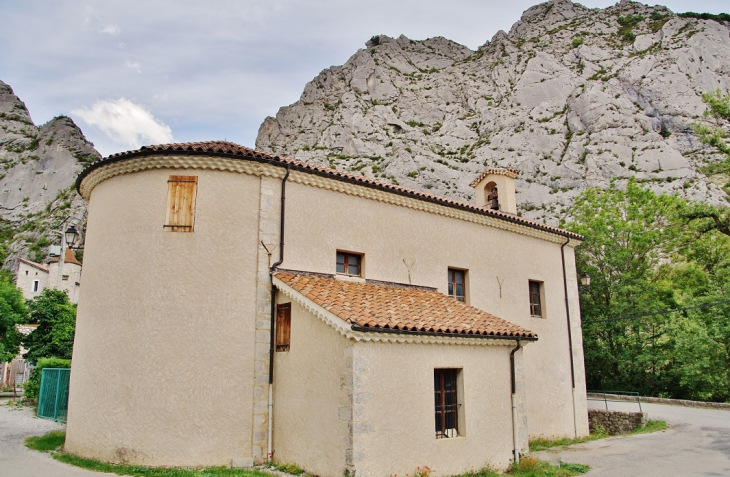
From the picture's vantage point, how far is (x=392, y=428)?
9.34 metres

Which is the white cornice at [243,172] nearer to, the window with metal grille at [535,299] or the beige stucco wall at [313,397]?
the beige stucco wall at [313,397]

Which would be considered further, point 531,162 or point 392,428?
point 531,162

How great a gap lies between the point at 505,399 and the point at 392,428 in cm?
344

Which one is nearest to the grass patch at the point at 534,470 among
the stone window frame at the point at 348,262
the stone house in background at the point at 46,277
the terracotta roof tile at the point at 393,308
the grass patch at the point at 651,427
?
the terracotta roof tile at the point at 393,308

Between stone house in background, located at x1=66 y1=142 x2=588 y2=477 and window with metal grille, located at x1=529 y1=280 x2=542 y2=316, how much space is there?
6.07 metres

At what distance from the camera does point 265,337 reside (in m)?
10.9

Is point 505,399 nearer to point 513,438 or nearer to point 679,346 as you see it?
point 513,438

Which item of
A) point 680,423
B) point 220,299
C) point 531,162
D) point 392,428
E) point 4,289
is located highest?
point 531,162

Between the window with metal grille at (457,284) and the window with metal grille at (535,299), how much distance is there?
366 centimetres

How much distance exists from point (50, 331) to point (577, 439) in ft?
89.1

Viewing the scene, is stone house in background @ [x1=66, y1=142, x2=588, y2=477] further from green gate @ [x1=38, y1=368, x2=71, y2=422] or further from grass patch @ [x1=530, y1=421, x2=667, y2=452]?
green gate @ [x1=38, y1=368, x2=71, y2=422]

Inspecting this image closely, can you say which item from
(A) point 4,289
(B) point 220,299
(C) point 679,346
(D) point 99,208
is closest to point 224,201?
(B) point 220,299

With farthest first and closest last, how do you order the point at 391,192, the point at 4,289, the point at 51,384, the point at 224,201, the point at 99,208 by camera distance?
the point at 4,289, the point at 51,384, the point at 391,192, the point at 99,208, the point at 224,201

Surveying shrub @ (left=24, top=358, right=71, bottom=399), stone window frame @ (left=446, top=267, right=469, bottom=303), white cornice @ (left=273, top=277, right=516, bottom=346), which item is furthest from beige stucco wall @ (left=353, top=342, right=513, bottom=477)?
shrub @ (left=24, top=358, right=71, bottom=399)
